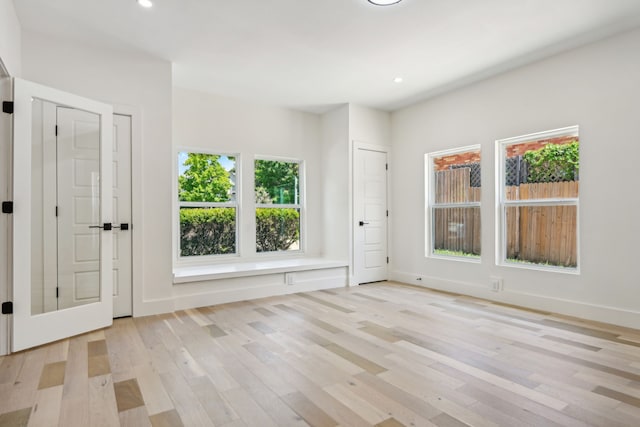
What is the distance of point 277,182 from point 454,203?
8.45 ft

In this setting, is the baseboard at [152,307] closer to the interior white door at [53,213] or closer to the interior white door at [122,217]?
the interior white door at [122,217]

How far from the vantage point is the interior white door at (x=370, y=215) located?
17.6 ft

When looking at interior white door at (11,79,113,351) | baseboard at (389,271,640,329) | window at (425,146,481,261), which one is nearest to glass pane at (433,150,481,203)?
window at (425,146,481,261)

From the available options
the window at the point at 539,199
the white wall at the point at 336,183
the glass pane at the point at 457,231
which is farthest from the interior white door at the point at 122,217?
the window at the point at 539,199

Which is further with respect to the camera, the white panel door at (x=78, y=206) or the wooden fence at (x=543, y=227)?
the wooden fence at (x=543, y=227)

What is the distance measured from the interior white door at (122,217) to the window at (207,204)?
3.66 ft

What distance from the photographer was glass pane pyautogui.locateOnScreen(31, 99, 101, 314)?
9.71 feet

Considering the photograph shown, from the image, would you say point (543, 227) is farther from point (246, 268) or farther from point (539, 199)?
point (246, 268)

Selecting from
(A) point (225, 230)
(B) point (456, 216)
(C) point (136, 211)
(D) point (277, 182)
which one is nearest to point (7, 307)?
(C) point (136, 211)

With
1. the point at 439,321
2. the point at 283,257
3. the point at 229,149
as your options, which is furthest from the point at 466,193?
the point at 229,149

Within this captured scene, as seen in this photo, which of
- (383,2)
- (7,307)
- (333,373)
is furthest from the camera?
(383,2)

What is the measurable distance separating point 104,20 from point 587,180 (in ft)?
15.1

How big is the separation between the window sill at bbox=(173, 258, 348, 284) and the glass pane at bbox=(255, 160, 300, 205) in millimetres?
940

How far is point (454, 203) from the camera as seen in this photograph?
4910mm
